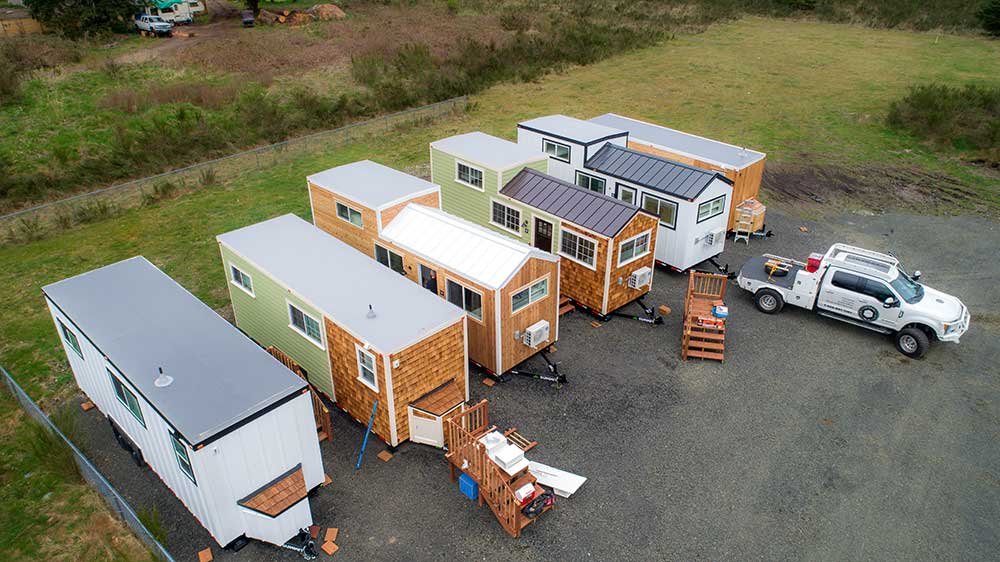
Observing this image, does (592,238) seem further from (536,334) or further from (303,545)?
(303,545)

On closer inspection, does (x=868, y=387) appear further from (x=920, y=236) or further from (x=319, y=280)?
(x=319, y=280)

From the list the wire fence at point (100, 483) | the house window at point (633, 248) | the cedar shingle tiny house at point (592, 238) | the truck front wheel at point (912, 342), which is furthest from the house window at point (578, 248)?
the wire fence at point (100, 483)

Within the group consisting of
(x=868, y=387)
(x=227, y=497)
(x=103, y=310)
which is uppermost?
(x=103, y=310)

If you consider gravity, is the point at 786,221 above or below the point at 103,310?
below

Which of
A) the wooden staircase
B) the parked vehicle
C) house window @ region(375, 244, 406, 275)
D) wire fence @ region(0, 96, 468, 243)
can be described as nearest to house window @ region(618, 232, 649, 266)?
the wooden staircase

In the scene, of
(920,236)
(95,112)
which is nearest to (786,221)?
(920,236)

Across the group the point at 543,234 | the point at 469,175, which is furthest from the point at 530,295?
the point at 469,175
